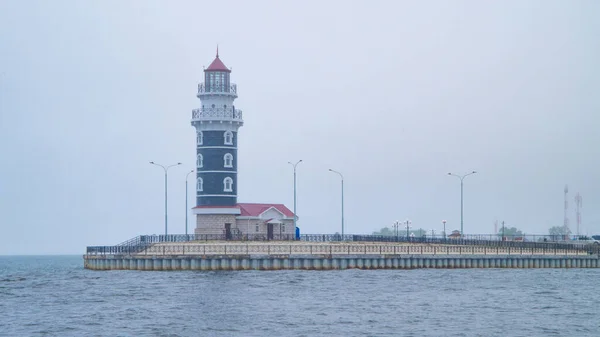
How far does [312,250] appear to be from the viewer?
4422 inches

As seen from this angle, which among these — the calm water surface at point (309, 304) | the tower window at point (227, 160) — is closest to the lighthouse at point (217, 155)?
the tower window at point (227, 160)

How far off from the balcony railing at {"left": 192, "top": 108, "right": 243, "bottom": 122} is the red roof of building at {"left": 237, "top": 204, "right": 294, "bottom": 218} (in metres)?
12.0

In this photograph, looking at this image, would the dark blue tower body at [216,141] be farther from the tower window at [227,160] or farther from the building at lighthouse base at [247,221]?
the building at lighthouse base at [247,221]

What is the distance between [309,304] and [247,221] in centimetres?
5880

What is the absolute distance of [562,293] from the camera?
85.2 m

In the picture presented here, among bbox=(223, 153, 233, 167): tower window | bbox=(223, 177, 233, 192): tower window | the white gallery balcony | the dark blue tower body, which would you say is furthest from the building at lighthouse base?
the white gallery balcony

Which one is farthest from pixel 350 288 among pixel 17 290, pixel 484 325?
pixel 17 290

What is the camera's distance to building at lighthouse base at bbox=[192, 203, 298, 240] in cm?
13050

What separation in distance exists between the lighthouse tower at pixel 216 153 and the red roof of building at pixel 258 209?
8.44 feet

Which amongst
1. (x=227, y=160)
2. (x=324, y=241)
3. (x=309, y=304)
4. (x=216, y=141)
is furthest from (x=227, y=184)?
(x=309, y=304)

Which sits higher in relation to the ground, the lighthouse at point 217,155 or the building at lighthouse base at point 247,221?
the lighthouse at point 217,155

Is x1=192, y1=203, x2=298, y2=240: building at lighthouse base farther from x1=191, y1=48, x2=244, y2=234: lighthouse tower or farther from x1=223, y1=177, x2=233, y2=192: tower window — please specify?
x1=223, y1=177, x2=233, y2=192: tower window

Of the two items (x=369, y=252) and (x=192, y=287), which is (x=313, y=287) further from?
(x=369, y=252)

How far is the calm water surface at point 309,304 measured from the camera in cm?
6341
